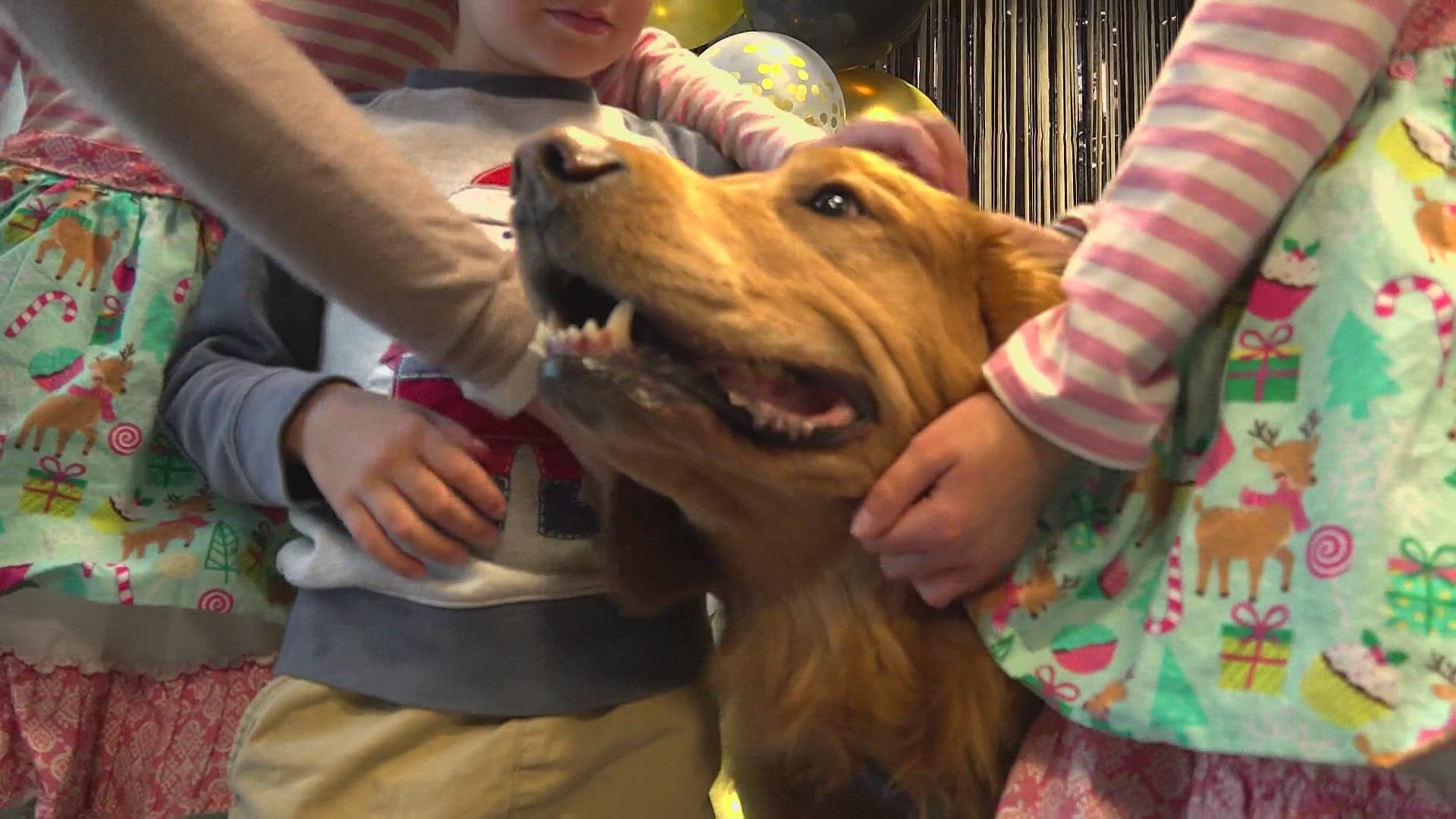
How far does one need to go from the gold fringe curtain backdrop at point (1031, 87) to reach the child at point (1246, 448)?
11.2ft

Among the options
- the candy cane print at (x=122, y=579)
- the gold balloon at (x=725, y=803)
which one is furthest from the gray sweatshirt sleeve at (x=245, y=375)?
the gold balloon at (x=725, y=803)

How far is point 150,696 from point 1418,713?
1087 millimetres

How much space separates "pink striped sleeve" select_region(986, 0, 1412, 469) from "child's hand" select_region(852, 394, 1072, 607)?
4 centimetres

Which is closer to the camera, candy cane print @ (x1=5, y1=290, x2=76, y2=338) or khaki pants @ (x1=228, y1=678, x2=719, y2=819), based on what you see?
khaki pants @ (x1=228, y1=678, x2=719, y2=819)

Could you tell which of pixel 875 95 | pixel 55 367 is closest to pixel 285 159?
pixel 55 367

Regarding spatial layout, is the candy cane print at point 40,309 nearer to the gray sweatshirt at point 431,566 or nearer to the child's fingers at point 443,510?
the gray sweatshirt at point 431,566

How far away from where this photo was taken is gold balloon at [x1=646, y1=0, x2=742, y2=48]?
2.54 metres

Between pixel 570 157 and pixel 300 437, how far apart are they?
0.38 metres

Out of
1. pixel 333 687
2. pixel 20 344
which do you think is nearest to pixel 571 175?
pixel 333 687

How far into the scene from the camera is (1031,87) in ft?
13.6

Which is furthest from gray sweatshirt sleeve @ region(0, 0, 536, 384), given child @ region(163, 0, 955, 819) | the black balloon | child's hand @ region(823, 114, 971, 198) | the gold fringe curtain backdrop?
the gold fringe curtain backdrop

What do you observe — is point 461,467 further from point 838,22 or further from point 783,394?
point 838,22

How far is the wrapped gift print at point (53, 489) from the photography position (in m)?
1.01

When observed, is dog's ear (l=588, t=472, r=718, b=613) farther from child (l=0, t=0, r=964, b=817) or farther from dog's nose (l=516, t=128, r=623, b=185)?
dog's nose (l=516, t=128, r=623, b=185)
